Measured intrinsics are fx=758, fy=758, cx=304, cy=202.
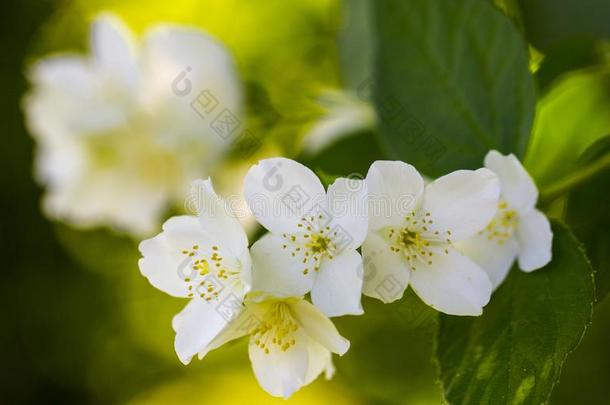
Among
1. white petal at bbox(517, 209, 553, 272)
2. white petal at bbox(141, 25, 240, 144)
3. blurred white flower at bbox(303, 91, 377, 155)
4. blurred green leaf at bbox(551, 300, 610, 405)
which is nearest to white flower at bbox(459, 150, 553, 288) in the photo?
white petal at bbox(517, 209, 553, 272)

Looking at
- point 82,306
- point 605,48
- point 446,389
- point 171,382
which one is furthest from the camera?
point 171,382

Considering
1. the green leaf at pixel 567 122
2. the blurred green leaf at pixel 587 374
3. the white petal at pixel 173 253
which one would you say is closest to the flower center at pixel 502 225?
the green leaf at pixel 567 122

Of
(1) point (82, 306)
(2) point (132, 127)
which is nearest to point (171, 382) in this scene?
(1) point (82, 306)

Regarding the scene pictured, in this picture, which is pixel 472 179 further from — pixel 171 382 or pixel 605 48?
pixel 171 382

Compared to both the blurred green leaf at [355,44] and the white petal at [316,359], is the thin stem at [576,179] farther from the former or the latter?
the blurred green leaf at [355,44]

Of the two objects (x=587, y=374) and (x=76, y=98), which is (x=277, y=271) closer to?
(x=76, y=98)
